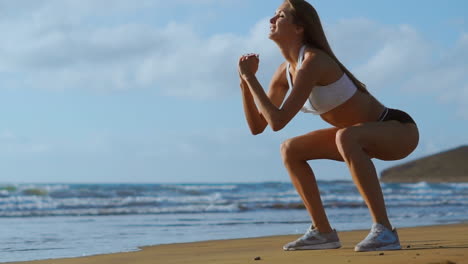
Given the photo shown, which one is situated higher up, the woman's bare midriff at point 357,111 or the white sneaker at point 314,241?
the woman's bare midriff at point 357,111

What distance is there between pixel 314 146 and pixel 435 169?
43.0 metres

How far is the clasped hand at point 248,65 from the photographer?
3.70 metres

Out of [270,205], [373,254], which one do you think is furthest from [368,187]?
[270,205]

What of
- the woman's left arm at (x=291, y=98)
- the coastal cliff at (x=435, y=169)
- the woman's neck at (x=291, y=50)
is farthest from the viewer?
the coastal cliff at (x=435, y=169)

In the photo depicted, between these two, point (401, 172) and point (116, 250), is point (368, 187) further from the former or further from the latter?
point (401, 172)

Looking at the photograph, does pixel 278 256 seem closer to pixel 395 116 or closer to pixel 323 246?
pixel 323 246

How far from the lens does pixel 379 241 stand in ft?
12.0

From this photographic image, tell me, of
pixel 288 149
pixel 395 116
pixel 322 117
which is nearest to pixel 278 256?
pixel 288 149

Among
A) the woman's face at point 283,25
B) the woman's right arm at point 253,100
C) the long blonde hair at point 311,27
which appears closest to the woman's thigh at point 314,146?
the woman's right arm at point 253,100

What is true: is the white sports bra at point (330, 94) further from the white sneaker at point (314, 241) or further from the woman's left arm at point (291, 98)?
the white sneaker at point (314, 241)

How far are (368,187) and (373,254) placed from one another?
1.14 feet

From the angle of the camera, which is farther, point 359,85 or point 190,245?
point 190,245

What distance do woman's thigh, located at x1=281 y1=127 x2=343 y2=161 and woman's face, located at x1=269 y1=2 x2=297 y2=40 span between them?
1.78 feet

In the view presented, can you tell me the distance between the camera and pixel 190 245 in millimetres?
5305
